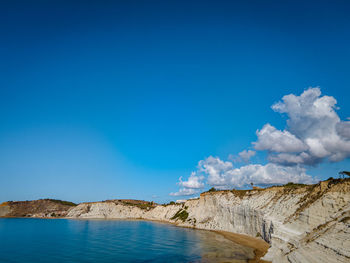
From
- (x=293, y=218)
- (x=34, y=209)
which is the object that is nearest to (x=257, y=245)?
(x=293, y=218)

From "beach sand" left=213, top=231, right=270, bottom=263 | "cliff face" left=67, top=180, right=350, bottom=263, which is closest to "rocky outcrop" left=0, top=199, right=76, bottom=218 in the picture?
"cliff face" left=67, top=180, right=350, bottom=263

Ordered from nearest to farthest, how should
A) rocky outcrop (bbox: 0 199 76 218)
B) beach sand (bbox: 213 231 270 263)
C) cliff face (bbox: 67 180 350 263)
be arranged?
cliff face (bbox: 67 180 350 263) → beach sand (bbox: 213 231 270 263) → rocky outcrop (bbox: 0 199 76 218)

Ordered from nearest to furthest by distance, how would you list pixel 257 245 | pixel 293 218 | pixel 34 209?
pixel 293 218 < pixel 257 245 < pixel 34 209

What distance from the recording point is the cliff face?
1962cm

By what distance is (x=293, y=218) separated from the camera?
1178 inches

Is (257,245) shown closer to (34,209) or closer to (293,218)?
(293,218)

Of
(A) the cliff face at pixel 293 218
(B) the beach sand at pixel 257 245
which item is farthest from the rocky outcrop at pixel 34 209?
(B) the beach sand at pixel 257 245

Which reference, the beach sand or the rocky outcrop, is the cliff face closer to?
the beach sand

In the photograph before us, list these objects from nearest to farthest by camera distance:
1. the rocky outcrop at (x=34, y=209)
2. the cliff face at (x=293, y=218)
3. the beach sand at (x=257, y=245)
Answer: the cliff face at (x=293, y=218) → the beach sand at (x=257, y=245) → the rocky outcrop at (x=34, y=209)

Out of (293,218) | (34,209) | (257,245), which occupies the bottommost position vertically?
(257,245)

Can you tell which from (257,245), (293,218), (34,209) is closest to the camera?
(293,218)

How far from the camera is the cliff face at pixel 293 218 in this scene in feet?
64.4

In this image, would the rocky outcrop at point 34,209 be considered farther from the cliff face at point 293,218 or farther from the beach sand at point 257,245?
the beach sand at point 257,245

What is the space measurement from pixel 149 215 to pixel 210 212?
56.0 m
